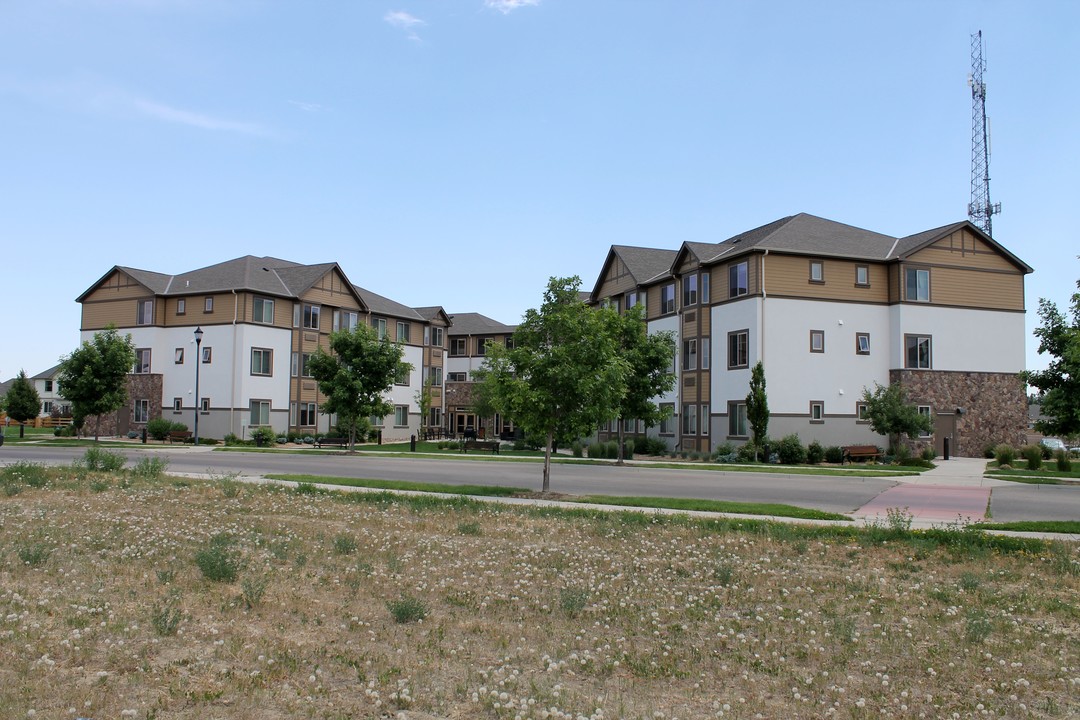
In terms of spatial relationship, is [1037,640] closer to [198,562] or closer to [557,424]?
[198,562]

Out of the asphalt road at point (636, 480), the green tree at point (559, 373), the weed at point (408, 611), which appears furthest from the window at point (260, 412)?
the weed at point (408, 611)

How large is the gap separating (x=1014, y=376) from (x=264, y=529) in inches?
1718

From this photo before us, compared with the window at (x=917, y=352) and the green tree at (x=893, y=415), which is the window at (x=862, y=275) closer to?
the window at (x=917, y=352)

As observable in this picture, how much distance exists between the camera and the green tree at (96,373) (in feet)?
157

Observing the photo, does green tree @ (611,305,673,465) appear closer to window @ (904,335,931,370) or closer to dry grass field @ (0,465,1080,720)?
window @ (904,335,931,370)

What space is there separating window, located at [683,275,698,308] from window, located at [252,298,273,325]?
28.2 m

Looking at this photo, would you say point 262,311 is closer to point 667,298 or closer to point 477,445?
point 477,445

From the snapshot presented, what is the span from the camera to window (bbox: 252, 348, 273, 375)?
5531 cm

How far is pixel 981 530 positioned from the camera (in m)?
14.9

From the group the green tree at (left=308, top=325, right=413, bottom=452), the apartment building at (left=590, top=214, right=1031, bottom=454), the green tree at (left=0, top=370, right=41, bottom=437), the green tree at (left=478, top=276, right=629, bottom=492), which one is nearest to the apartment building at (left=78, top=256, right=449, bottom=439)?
the green tree at (left=308, top=325, right=413, bottom=452)

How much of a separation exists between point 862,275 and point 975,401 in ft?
30.5

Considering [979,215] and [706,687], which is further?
[979,215]

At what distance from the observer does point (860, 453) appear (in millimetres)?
40688

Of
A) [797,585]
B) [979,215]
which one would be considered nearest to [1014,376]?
[979,215]
